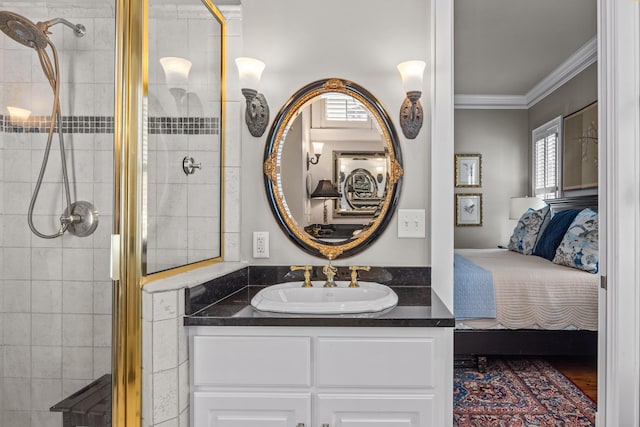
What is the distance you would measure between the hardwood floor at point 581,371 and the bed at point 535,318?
0.21m

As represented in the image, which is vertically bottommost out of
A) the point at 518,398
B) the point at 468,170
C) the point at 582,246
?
the point at 518,398

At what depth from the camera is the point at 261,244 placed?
1.91 metres

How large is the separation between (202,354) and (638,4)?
2038 millimetres

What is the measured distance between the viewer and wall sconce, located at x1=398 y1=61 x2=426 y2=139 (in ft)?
6.00

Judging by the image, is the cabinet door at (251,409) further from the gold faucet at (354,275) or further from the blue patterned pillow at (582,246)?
the blue patterned pillow at (582,246)

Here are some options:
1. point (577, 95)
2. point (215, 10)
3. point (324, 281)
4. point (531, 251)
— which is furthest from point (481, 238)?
point (215, 10)

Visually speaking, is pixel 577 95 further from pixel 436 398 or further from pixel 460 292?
pixel 436 398

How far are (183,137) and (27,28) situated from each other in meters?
0.59

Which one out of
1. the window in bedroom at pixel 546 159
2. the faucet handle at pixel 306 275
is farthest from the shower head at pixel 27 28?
the window in bedroom at pixel 546 159

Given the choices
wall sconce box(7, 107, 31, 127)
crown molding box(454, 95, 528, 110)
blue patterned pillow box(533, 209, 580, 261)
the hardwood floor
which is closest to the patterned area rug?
the hardwood floor

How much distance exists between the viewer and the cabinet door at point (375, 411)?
133 centimetres

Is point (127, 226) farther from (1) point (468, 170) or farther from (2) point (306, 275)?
(1) point (468, 170)

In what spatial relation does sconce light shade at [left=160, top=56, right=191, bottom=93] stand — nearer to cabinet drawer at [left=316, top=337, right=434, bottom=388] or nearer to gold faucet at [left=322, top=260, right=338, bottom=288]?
gold faucet at [left=322, top=260, right=338, bottom=288]

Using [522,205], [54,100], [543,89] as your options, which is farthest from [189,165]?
[543,89]
